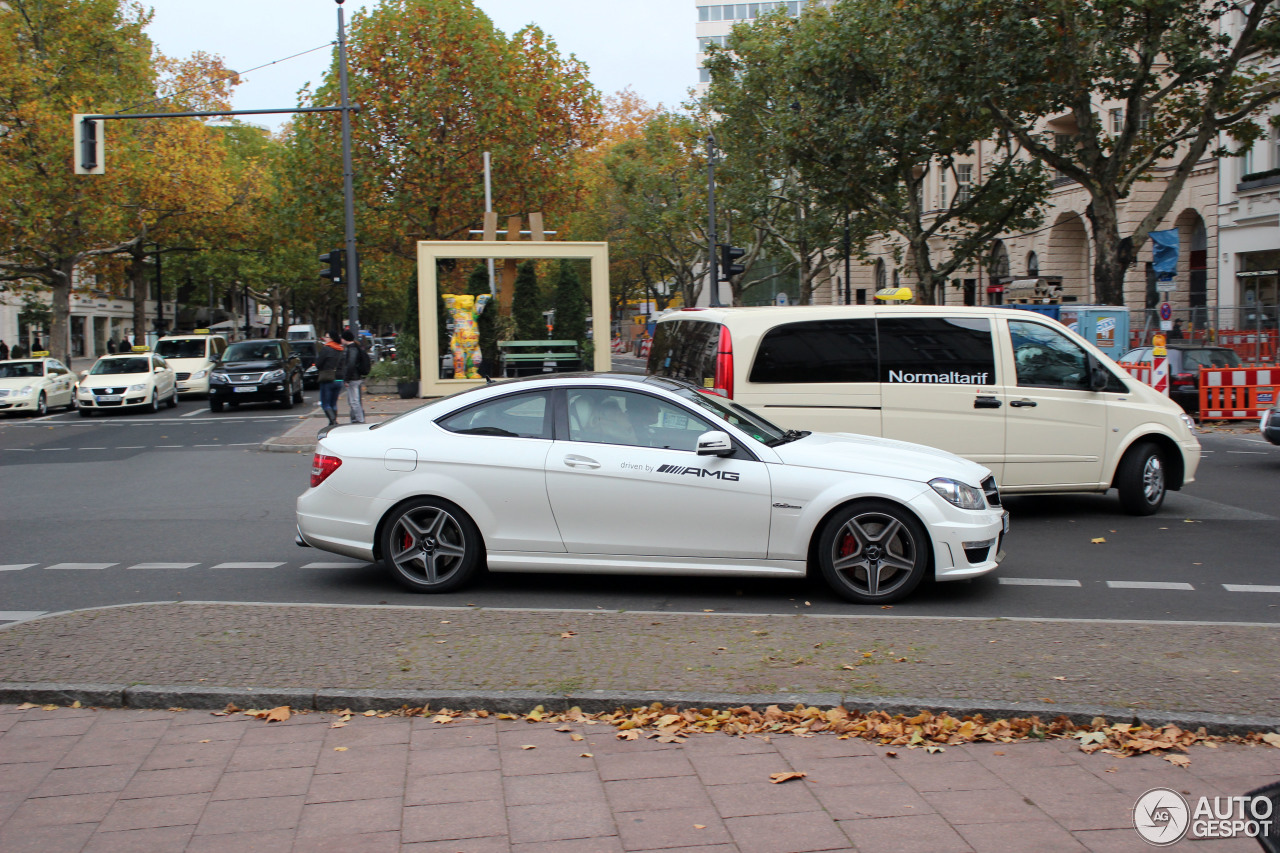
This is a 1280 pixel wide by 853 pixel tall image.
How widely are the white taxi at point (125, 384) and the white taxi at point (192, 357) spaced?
2.80 metres

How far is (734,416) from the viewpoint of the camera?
7645mm

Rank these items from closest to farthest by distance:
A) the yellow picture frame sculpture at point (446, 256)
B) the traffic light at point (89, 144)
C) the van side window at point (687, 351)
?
the van side window at point (687, 351) → the traffic light at point (89, 144) → the yellow picture frame sculpture at point (446, 256)

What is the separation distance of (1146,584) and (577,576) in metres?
3.80

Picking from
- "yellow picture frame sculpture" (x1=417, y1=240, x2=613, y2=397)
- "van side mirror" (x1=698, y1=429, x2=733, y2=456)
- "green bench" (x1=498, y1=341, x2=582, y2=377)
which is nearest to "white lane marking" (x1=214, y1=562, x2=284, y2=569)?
"van side mirror" (x1=698, y1=429, x2=733, y2=456)

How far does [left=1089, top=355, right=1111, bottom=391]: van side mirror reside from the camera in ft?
33.6

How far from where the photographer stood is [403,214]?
3697 cm

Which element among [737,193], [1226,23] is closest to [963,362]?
[1226,23]

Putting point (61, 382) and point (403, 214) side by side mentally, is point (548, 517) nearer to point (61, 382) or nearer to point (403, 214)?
point (61, 382)

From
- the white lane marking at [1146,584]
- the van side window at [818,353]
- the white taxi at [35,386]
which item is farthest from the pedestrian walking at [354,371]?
the white lane marking at [1146,584]

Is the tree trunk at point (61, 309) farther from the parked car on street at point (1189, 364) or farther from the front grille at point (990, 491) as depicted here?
the front grille at point (990, 491)

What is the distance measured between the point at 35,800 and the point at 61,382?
2819 centimetres

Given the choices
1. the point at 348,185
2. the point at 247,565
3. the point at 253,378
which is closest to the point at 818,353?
the point at 247,565

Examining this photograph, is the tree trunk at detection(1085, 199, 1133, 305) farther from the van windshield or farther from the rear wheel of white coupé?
the van windshield

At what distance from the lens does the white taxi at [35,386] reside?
2725cm
